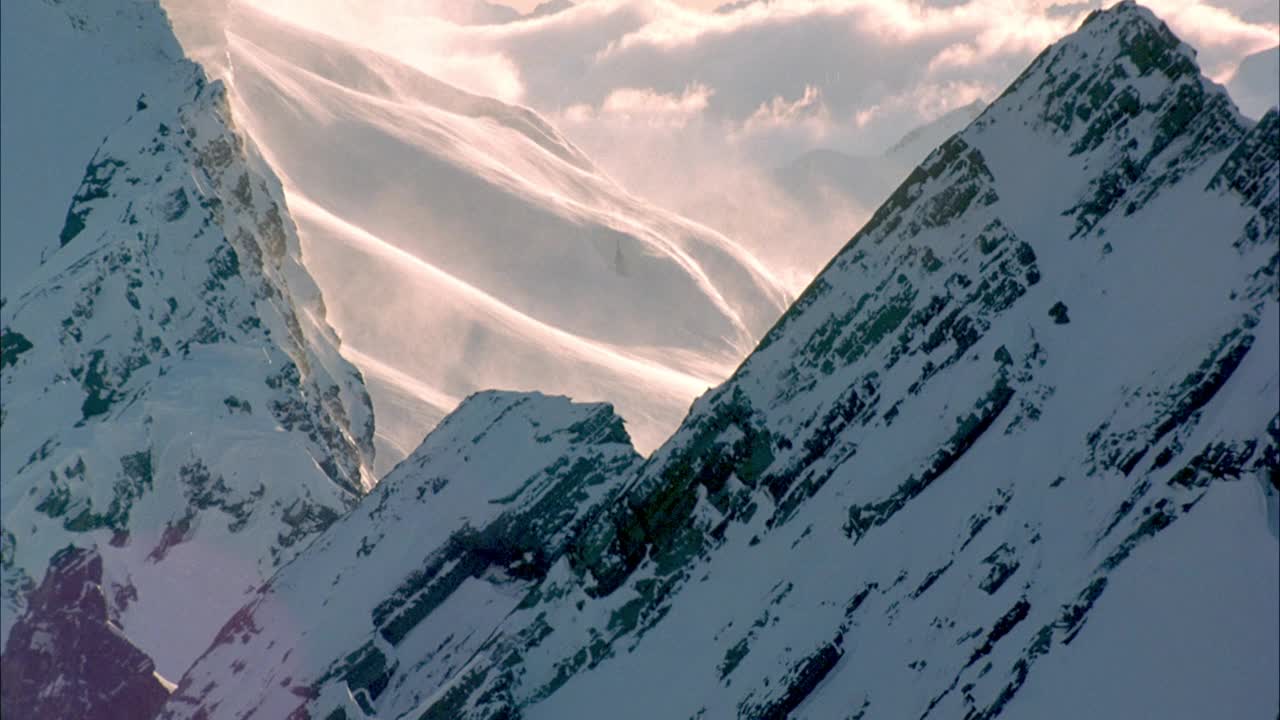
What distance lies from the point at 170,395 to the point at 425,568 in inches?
1894

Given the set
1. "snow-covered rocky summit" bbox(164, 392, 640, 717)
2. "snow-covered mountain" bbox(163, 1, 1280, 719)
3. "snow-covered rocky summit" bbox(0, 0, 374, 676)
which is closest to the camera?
"snow-covered mountain" bbox(163, 1, 1280, 719)

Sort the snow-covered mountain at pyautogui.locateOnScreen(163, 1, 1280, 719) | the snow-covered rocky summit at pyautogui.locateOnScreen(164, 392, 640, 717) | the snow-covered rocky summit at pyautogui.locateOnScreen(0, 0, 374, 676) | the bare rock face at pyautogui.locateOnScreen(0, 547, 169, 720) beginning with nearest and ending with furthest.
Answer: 1. the snow-covered mountain at pyautogui.locateOnScreen(163, 1, 1280, 719)
2. the snow-covered rocky summit at pyautogui.locateOnScreen(164, 392, 640, 717)
3. the bare rock face at pyautogui.locateOnScreen(0, 547, 169, 720)
4. the snow-covered rocky summit at pyautogui.locateOnScreen(0, 0, 374, 676)

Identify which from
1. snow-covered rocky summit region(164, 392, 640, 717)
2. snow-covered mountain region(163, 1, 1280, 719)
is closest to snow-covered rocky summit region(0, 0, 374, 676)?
snow-covered rocky summit region(164, 392, 640, 717)

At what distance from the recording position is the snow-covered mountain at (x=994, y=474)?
147 ft

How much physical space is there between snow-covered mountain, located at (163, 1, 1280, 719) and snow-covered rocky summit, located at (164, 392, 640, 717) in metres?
1.14

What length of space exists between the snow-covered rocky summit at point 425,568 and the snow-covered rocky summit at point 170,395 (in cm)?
2450

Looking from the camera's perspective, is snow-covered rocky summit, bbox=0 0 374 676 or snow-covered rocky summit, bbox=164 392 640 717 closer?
snow-covered rocky summit, bbox=164 392 640 717

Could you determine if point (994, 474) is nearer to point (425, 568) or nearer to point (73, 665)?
point (425, 568)

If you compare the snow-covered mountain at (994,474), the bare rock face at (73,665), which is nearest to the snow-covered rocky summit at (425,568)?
the snow-covered mountain at (994,474)

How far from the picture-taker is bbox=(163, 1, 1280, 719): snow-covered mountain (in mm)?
44781

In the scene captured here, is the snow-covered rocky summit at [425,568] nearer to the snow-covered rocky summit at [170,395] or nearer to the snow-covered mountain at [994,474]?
the snow-covered mountain at [994,474]

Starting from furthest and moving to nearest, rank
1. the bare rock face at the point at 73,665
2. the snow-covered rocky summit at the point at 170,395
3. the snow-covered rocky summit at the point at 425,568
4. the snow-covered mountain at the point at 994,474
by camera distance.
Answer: the snow-covered rocky summit at the point at 170,395, the bare rock face at the point at 73,665, the snow-covered rocky summit at the point at 425,568, the snow-covered mountain at the point at 994,474

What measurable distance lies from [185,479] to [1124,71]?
248 ft

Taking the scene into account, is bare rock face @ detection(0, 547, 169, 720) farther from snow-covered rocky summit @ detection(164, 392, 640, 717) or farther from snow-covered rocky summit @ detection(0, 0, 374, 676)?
snow-covered rocky summit @ detection(164, 392, 640, 717)
